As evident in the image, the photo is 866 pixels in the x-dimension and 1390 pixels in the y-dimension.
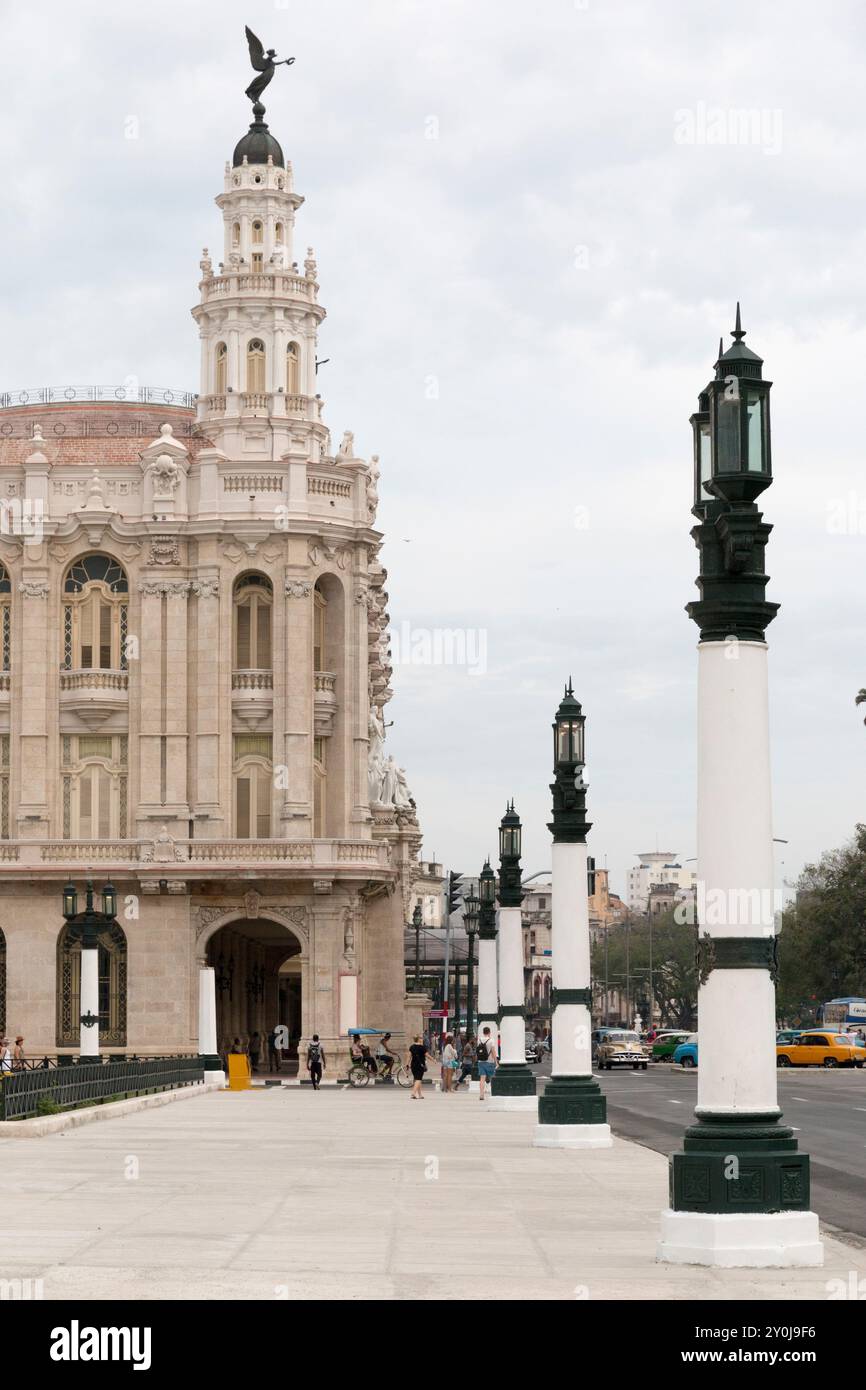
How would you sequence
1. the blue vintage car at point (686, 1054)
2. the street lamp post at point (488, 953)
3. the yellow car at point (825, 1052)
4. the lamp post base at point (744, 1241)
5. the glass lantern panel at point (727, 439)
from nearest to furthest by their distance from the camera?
the lamp post base at point (744, 1241) → the glass lantern panel at point (727, 439) → the street lamp post at point (488, 953) → the yellow car at point (825, 1052) → the blue vintage car at point (686, 1054)

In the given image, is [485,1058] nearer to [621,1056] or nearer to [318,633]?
[318,633]

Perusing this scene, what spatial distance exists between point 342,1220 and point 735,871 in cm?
469

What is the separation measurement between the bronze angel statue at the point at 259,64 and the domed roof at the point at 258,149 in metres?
1.54

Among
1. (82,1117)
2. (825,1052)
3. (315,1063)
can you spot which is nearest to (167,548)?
(315,1063)

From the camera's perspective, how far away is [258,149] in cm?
7469

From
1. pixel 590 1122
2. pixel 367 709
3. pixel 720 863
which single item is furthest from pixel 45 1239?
pixel 367 709

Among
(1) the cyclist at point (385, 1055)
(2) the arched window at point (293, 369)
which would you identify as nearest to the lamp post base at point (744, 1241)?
(1) the cyclist at point (385, 1055)

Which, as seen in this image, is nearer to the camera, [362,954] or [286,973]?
[362,954]

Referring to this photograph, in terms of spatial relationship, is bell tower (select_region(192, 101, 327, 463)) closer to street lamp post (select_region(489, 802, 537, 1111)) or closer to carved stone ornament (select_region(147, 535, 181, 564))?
carved stone ornament (select_region(147, 535, 181, 564))

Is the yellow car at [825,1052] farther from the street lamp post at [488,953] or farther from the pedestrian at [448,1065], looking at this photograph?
the street lamp post at [488,953]

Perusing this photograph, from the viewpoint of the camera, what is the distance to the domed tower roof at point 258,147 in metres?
74.6

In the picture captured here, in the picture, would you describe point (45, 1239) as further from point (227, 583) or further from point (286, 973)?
point (286, 973)

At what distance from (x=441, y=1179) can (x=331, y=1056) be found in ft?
148

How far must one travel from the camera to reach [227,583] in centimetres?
6950
